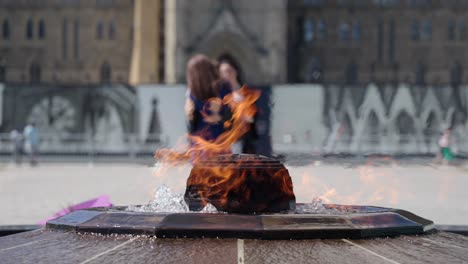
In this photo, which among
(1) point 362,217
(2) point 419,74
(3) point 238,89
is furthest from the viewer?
(2) point 419,74

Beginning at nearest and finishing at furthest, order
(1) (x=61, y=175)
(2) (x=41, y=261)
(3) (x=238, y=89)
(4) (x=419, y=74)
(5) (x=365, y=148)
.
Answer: (2) (x=41, y=261)
(3) (x=238, y=89)
(1) (x=61, y=175)
(5) (x=365, y=148)
(4) (x=419, y=74)

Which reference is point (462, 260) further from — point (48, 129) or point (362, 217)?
point (48, 129)

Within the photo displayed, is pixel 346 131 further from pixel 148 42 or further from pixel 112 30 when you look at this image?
pixel 112 30

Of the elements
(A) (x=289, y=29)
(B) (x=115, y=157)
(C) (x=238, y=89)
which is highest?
(A) (x=289, y=29)

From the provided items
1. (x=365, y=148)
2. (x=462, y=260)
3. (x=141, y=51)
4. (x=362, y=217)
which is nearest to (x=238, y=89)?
(x=362, y=217)

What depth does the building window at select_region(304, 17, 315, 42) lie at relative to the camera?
59.4 metres

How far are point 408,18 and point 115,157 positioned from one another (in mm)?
35336

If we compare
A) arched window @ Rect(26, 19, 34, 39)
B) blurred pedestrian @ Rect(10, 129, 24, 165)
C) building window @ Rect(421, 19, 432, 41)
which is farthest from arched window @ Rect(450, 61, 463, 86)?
blurred pedestrian @ Rect(10, 129, 24, 165)

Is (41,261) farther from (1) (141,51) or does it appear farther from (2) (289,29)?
(2) (289,29)

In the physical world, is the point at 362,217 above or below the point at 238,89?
below

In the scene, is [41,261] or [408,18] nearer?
[41,261]

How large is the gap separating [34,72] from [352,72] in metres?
21.6

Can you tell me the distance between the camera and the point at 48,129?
29.9 metres

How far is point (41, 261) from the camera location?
425 centimetres
